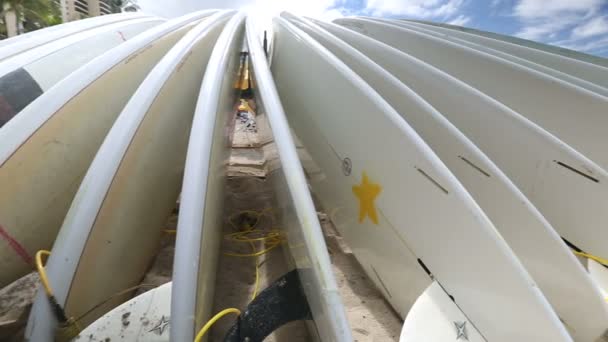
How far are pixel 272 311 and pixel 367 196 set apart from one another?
0.62 m

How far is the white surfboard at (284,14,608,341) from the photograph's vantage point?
3.34 feet

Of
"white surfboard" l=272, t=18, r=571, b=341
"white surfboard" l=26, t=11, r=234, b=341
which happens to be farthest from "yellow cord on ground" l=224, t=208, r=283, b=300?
"white surfboard" l=26, t=11, r=234, b=341

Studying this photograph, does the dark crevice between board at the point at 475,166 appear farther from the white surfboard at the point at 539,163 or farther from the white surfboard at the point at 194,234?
the white surfboard at the point at 194,234

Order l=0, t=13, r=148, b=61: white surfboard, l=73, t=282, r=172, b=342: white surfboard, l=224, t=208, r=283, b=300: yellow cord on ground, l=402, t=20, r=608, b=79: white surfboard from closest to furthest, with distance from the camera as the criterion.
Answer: l=73, t=282, r=172, b=342: white surfboard → l=0, t=13, r=148, b=61: white surfboard → l=224, t=208, r=283, b=300: yellow cord on ground → l=402, t=20, r=608, b=79: white surfboard

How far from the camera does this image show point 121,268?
111 cm

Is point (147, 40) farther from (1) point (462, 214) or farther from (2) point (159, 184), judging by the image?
(1) point (462, 214)

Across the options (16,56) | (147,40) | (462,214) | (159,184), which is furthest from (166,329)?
(16,56)

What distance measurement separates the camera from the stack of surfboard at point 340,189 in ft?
2.85

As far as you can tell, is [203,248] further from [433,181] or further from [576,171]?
[576,171]

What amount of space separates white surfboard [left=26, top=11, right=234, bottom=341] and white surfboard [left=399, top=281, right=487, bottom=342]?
0.96 m

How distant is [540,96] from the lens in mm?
1565

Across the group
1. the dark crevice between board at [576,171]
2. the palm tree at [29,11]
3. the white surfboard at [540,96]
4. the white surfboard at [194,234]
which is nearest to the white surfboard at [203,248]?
the white surfboard at [194,234]

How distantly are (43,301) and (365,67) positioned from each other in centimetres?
161

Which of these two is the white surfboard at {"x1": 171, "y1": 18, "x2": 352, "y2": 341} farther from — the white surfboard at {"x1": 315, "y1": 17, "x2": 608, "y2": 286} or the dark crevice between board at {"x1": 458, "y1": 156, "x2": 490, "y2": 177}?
the white surfboard at {"x1": 315, "y1": 17, "x2": 608, "y2": 286}
